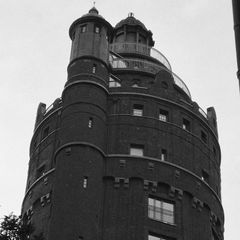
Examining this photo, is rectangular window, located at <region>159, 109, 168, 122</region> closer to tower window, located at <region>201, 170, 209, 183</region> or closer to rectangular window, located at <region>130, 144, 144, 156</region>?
rectangular window, located at <region>130, 144, 144, 156</region>

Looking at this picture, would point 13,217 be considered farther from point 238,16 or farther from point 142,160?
point 238,16

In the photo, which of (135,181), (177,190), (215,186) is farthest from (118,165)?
(215,186)

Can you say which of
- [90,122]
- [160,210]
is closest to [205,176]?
[160,210]

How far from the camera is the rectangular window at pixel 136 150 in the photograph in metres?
52.5

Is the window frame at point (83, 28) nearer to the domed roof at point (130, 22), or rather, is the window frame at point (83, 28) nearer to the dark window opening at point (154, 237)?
the domed roof at point (130, 22)

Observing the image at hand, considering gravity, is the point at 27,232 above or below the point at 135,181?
below

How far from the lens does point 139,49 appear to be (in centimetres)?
6712

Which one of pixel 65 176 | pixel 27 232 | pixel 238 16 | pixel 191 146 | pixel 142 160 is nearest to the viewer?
pixel 238 16

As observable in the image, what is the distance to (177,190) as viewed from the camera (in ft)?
167

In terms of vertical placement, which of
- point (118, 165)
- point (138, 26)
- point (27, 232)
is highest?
point (138, 26)

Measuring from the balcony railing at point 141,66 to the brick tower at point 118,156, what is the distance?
140mm

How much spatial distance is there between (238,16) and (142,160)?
41.9 meters

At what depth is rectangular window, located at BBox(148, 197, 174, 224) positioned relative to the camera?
161ft

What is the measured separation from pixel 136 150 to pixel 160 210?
229 inches
